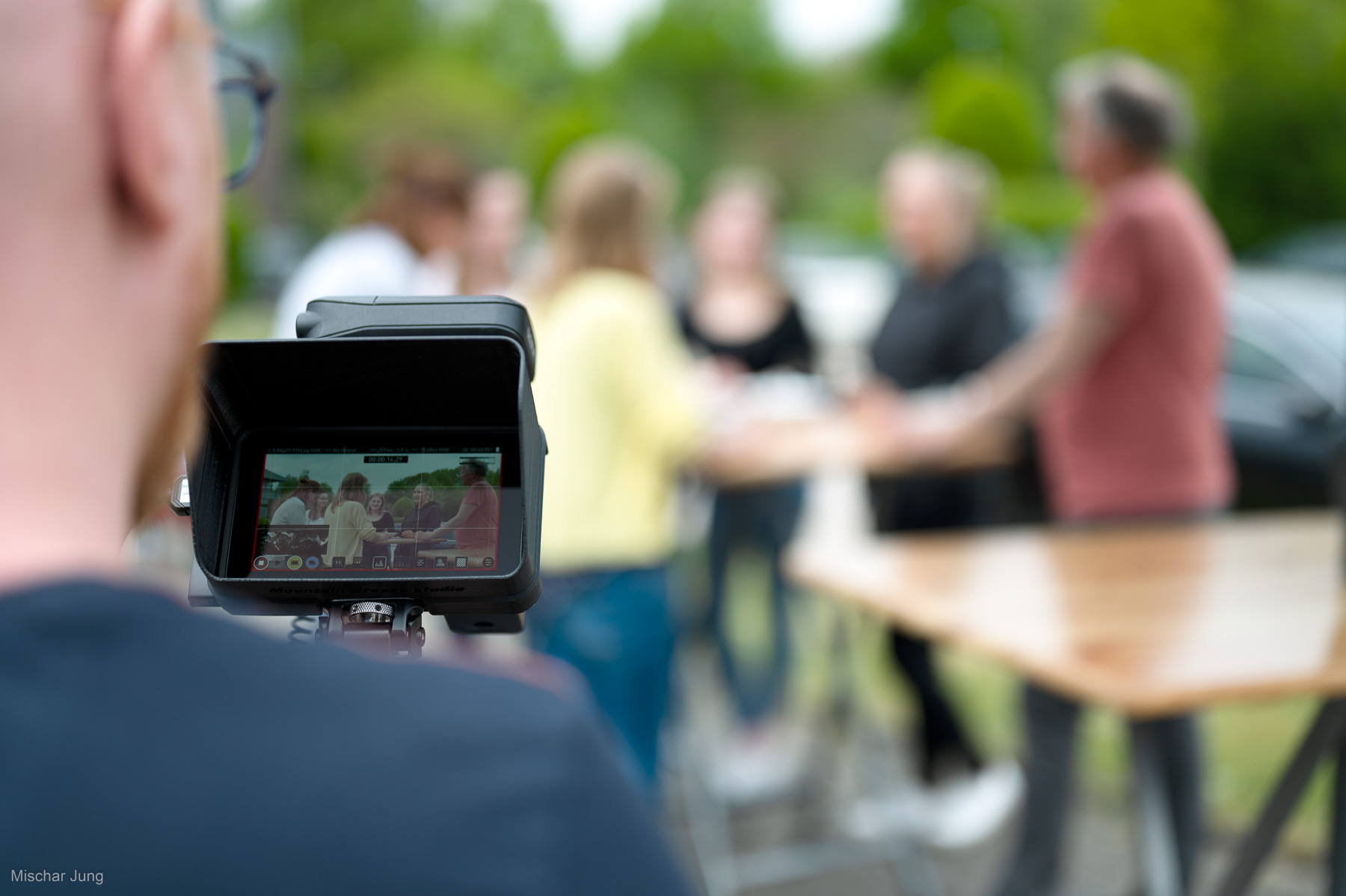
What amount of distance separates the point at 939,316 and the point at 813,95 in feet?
116

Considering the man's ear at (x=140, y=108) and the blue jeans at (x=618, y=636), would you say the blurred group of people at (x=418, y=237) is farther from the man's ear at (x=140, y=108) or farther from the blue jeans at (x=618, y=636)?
the man's ear at (x=140, y=108)

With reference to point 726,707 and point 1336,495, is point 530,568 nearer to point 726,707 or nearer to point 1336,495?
point 1336,495

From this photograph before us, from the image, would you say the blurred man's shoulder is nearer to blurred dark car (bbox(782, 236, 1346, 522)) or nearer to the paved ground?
the paved ground

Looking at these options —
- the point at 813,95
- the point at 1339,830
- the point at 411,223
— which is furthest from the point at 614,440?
the point at 813,95

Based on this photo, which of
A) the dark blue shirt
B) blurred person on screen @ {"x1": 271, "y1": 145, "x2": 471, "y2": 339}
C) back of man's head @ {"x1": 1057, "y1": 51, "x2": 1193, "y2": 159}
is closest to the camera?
the dark blue shirt

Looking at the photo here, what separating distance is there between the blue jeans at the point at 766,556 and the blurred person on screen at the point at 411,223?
4.25ft

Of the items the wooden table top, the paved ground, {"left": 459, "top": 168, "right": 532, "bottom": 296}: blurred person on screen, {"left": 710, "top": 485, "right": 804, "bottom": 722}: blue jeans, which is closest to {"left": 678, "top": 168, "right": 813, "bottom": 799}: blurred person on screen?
{"left": 710, "top": 485, "right": 804, "bottom": 722}: blue jeans

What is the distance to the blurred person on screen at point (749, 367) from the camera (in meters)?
3.73

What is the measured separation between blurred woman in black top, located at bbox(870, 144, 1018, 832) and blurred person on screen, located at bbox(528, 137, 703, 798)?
50.6 inches

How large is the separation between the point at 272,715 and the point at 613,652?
219 cm

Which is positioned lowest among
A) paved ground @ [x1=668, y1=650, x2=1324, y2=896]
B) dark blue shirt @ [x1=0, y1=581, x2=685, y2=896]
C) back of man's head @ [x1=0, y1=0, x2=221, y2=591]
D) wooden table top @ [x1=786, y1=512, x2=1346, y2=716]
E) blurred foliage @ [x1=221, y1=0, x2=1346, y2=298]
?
paved ground @ [x1=668, y1=650, x2=1324, y2=896]

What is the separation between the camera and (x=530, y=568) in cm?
42

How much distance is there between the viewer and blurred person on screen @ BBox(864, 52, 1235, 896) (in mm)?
2510

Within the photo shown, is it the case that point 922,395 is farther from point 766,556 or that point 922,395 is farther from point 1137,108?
point 1137,108
